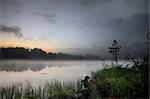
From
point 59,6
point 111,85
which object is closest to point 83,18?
point 59,6

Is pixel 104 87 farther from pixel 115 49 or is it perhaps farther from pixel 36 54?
pixel 36 54

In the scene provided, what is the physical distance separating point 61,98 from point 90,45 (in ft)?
1.42

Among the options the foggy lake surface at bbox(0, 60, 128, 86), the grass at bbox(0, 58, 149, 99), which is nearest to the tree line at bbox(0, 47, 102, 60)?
the foggy lake surface at bbox(0, 60, 128, 86)

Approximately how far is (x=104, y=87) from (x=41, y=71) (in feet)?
1.52

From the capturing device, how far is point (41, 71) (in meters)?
2.40

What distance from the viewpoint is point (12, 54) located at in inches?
95.9

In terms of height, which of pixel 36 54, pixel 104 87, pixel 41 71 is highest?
pixel 36 54

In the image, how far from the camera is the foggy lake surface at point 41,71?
2.40 metres

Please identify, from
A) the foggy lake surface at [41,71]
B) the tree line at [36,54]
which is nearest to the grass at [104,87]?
the foggy lake surface at [41,71]

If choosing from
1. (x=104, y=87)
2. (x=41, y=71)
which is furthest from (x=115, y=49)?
(x=41, y=71)

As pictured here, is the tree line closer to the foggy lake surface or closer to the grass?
the foggy lake surface

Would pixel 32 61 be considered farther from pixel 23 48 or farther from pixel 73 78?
pixel 73 78

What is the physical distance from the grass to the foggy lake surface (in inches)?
1.5

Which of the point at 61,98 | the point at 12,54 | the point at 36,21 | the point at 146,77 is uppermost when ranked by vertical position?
the point at 36,21
